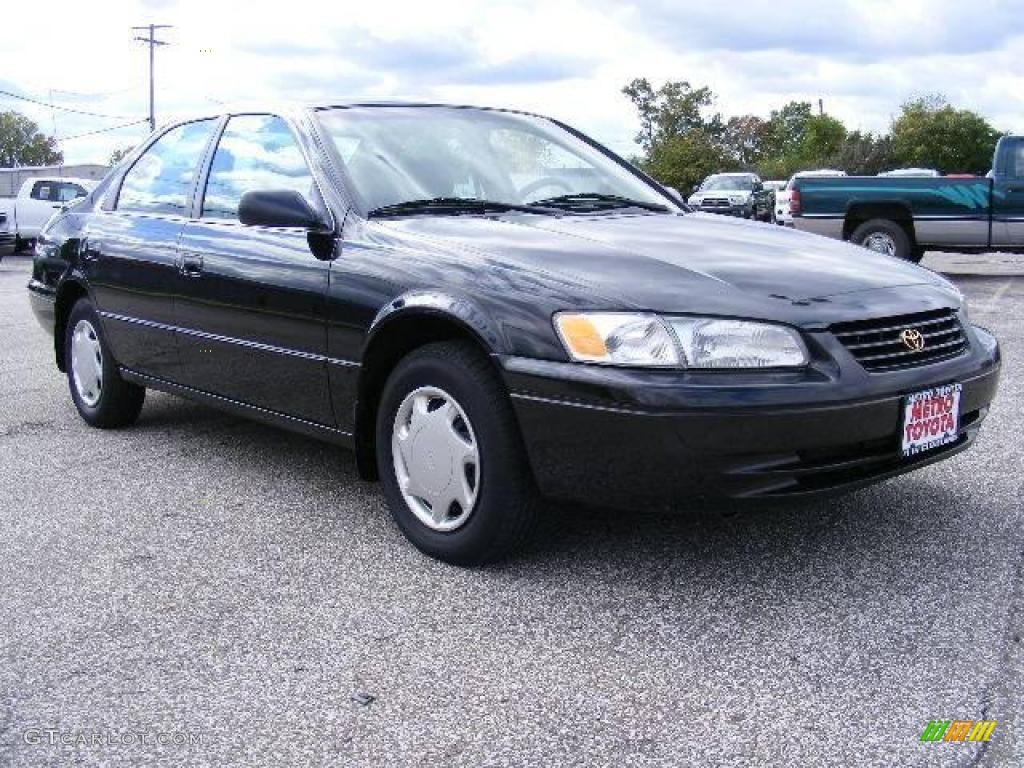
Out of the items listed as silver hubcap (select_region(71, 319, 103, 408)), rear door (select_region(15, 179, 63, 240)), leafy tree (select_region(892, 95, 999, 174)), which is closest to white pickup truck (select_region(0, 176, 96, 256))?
rear door (select_region(15, 179, 63, 240))

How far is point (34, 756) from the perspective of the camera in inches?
99.6

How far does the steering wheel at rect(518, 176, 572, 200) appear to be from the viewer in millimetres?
4375

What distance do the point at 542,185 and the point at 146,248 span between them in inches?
71.1

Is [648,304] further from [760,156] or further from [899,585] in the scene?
[760,156]

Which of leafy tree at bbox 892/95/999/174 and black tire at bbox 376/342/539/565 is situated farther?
leafy tree at bbox 892/95/999/174

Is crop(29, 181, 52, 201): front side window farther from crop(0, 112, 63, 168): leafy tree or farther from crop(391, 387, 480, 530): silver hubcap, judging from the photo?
crop(0, 112, 63, 168): leafy tree

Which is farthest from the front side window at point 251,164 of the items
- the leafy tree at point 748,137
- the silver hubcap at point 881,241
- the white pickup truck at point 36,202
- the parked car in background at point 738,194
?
the leafy tree at point 748,137

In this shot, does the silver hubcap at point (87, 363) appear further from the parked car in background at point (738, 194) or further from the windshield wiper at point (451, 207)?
the parked car in background at point (738, 194)

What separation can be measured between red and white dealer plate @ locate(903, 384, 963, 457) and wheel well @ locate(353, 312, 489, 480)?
1261 mm

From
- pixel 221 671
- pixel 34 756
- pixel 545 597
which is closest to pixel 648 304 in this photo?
pixel 545 597

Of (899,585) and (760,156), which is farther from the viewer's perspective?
(760,156)

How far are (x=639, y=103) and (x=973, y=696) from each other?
78256 mm

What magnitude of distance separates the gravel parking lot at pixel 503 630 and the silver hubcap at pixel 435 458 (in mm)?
193

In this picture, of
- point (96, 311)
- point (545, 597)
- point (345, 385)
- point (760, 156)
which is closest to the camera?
point (545, 597)
